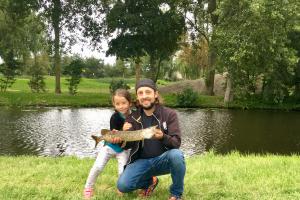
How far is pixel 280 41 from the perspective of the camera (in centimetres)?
3175

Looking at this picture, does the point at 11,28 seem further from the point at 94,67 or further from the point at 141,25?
the point at 94,67

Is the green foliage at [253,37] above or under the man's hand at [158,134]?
above

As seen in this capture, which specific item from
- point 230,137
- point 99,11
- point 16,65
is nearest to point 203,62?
point 99,11

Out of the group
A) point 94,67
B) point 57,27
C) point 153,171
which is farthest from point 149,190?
point 94,67

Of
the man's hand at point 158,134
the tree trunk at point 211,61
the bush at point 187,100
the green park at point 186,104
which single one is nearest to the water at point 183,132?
the green park at point 186,104

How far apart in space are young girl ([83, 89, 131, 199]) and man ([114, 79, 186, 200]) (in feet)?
1.06

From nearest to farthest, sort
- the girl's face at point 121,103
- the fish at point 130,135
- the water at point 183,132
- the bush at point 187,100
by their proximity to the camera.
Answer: the fish at point 130,135 < the girl's face at point 121,103 < the water at point 183,132 < the bush at point 187,100

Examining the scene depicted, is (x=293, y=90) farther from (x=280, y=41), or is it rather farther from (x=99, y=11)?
(x=99, y=11)

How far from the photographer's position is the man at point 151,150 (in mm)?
6727

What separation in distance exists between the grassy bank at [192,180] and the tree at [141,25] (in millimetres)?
29238

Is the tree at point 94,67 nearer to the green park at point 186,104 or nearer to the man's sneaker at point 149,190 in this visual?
the green park at point 186,104

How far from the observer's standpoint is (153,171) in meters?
7.04

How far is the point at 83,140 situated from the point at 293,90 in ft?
80.8

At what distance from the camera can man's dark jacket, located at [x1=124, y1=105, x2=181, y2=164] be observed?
22.0 ft
